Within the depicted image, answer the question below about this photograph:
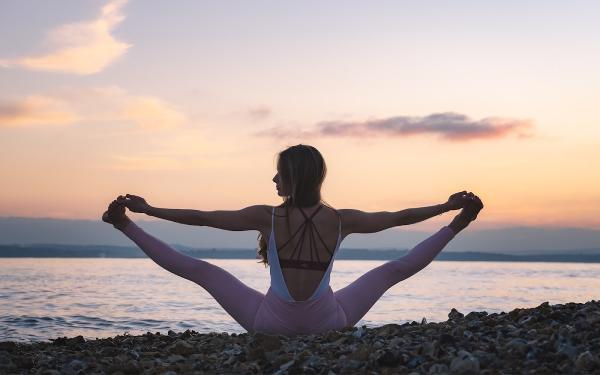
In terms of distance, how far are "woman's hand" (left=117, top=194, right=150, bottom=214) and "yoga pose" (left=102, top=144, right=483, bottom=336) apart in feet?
0.03

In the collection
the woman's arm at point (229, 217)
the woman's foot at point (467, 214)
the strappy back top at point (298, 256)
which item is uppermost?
the woman's foot at point (467, 214)

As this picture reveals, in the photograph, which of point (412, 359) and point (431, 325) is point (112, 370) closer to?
point (412, 359)

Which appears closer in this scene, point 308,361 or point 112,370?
point 308,361

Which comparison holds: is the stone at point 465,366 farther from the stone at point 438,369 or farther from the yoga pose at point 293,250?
the yoga pose at point 293,250

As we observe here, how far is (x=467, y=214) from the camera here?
7.07 m

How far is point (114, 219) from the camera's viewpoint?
21.2ft

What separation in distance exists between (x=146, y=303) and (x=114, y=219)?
48.3ft

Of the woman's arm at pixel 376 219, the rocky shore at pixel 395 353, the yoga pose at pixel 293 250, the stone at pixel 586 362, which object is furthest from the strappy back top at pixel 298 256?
the stone at pixel 586 362

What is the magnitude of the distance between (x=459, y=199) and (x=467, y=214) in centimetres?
21

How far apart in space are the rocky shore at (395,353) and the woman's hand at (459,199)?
48.4 inches

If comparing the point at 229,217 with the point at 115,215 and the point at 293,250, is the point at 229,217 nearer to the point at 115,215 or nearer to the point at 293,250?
the point at 293,250

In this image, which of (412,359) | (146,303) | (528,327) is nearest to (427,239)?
(528,327)

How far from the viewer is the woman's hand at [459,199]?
6.96m

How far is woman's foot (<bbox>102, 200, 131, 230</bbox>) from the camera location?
6.44 m
